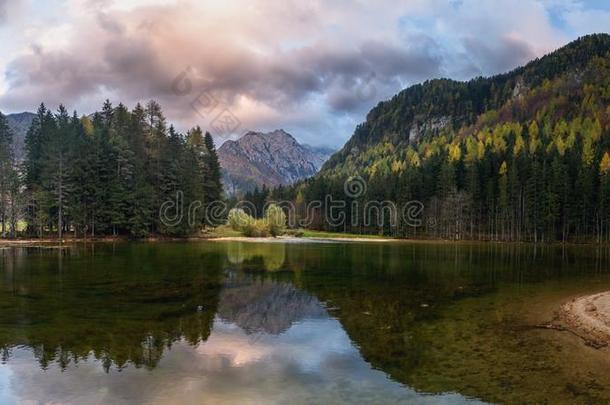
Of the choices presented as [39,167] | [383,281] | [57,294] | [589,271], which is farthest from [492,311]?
[39,167]

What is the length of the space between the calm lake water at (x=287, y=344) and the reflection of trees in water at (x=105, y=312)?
0.08m

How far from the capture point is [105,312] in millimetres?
23062

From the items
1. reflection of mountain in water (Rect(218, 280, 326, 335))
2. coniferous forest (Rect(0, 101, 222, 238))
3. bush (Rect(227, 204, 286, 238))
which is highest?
coniferous forest (Rect(0, 101, 222, 238))

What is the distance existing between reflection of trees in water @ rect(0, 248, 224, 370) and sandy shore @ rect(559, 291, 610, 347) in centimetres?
1579

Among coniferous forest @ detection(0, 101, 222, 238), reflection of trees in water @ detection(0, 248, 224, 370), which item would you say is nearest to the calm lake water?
reflection of trees in water @ detection(0, 248, 224, 370)

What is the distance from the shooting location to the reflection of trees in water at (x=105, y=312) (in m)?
17.0

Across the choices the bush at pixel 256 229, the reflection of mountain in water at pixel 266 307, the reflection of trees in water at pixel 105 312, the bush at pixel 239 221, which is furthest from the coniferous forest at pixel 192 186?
the reflection of mountain in water at pixel 266 307

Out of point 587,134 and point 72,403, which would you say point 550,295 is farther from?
point 587,134

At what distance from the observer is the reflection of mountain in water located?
73.2 feet

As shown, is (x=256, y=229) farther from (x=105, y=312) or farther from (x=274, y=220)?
(x=105, y=312)

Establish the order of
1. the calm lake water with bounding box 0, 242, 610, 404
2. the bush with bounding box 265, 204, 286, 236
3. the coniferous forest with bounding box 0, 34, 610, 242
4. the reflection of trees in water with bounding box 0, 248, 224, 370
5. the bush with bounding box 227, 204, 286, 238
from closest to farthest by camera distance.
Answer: the calm lake water with bounding box 0, 242, 610, 404
the reflection of trees in water with bounding box 0, 248, 224, 370
the coniferous forest with bounding box 0, 34, 610, 242
the bush with bounding box 227, 204, 286, 238
the bush with bounding box 265, 204, 286, 236

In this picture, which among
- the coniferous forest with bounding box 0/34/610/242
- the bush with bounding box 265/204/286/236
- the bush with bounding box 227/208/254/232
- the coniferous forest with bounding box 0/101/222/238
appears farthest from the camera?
the bush with bounding box 265/204/286/236

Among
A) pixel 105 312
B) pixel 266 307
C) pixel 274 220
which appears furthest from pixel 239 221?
pixel 105 312

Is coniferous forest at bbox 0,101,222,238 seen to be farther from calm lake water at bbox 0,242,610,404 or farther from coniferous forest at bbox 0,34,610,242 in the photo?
calm lake water at bbox 0,242,610,404
